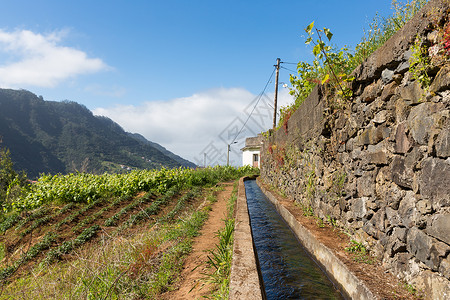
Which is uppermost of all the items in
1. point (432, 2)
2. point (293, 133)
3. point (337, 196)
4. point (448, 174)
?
point (432, 2)

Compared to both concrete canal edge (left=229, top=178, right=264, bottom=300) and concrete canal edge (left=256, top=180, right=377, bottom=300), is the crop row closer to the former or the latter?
concrete canal edge (left=229, top=178, right=264, bottom=300)

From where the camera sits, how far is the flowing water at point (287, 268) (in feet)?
9.92

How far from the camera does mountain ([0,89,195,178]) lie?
263 feet

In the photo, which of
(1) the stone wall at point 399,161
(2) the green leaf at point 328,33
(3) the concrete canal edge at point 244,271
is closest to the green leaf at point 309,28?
(2) the green leaf at point 328,33

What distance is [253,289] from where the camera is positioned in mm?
2477

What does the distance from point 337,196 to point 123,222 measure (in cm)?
508

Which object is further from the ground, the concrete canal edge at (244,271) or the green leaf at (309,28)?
the green leaf at (309,28)

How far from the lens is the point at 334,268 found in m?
3.14

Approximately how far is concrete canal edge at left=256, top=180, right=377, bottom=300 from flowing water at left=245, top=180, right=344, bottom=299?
0.10 metres

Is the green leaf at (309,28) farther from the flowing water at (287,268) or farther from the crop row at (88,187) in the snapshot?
the crop row at (88,187)

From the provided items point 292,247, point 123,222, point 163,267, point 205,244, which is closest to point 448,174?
point 292,247

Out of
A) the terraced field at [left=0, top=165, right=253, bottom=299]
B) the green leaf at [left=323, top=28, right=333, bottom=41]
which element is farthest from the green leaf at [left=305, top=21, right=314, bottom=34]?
the terraced field at [left=0, top=165, right=253, bottom=299]

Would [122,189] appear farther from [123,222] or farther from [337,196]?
[337,196]

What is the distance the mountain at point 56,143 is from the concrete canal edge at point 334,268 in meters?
66.6
